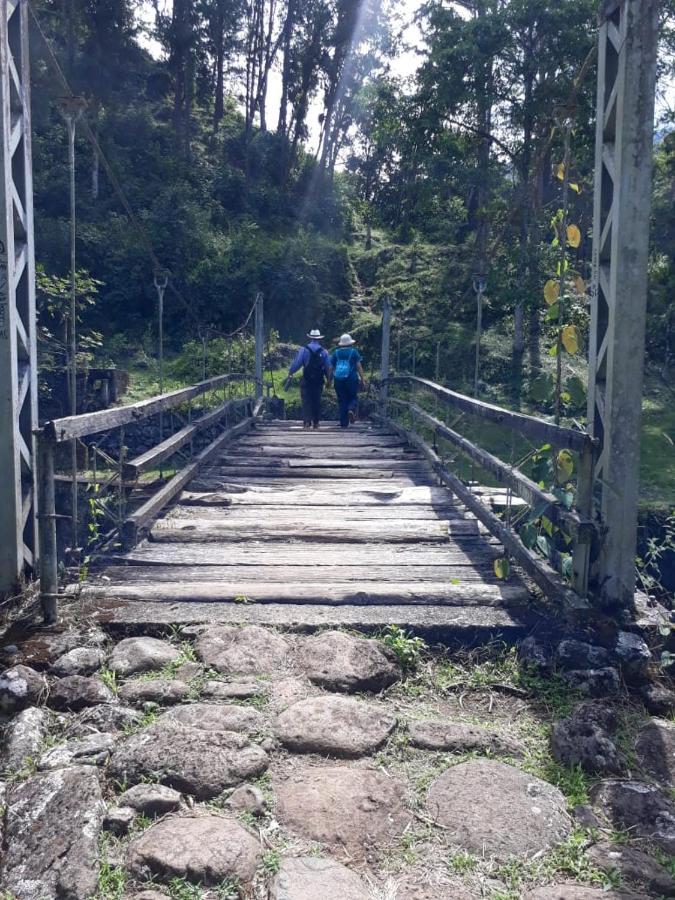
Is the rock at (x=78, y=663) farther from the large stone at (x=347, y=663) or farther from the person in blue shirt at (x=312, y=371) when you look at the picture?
the person in blue shirt at (x=312, y=371)

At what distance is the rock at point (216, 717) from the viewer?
2289 mm

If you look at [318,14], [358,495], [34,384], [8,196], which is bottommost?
[358,495]

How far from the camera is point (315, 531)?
4555mm

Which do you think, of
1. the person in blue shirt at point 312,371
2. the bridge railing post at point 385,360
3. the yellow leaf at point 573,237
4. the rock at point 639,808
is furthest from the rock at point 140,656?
the bridge railing post at point 385,360

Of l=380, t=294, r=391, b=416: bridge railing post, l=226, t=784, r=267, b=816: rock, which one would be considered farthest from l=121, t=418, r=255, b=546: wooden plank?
l=380, t=294, r=391, b=416: bridge railing post

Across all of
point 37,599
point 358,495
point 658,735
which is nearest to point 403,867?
point 658,735

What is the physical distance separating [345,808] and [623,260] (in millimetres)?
2065

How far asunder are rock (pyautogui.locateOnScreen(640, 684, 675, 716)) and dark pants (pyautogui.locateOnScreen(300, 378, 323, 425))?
765cm

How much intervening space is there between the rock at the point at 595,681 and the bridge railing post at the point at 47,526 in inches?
72.5

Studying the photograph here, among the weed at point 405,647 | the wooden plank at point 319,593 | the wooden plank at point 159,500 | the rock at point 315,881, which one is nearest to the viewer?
the rock at point 315,881

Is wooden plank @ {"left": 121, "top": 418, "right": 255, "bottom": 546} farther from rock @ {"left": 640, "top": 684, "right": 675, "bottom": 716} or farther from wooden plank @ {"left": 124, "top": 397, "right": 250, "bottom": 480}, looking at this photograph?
rock @ {"left": 640, "top": 684, "right": 675, "bottom": 716}

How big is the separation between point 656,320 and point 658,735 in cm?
1533

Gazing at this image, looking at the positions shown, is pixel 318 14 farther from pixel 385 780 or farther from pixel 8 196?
pixel 385 780

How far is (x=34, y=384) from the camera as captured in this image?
3336 mm
